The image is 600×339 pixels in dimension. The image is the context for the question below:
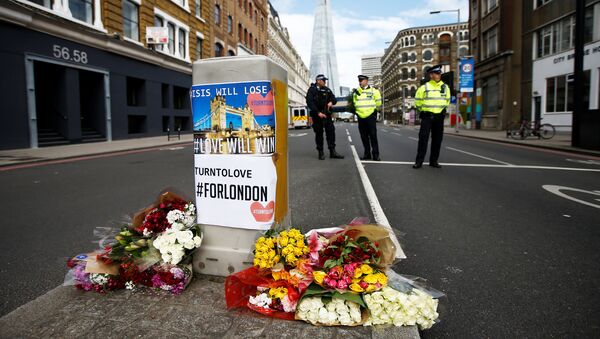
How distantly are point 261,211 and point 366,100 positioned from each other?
7649mm

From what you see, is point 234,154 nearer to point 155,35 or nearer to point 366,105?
point 366,105

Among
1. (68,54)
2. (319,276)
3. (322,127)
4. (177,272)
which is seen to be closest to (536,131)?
(322,127)

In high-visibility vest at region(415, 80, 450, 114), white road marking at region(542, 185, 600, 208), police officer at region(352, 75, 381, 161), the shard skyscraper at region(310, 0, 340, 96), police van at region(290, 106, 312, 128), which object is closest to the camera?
white road marking at region(542, 185, 600, 208)

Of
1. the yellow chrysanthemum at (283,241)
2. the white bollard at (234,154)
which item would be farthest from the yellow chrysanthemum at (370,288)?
the white bollard at (234,154)

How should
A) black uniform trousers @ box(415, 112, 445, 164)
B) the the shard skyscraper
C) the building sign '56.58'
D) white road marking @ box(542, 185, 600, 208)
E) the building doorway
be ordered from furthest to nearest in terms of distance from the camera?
1. the the shard skyscraper
2. the building doorway
3. the building sign '56.58'
4. black uniform trousers @ box(415, 112, 445, 164)
5. white road marking @ box(542, 185, 600, 208)

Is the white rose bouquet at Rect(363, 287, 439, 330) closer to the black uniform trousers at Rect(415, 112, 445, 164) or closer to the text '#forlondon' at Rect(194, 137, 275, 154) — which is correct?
the text '#forlondon' at Rect(194, 137, 275, 154)

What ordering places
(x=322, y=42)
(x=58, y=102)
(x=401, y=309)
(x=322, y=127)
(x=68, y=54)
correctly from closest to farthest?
(x=401, y=309), (x=322, y=127), (x=68, y=54), (x=58, y=102), (x=322, y=42)

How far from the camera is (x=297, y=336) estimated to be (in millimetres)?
2125

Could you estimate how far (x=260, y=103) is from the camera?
270 centimetres

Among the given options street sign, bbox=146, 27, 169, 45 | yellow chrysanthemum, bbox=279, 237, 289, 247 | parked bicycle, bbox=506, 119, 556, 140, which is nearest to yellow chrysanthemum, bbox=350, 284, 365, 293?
yellow chrysanthemum, bbox=279, 237, 289, 247

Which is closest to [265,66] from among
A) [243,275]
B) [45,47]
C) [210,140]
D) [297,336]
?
[210,140]

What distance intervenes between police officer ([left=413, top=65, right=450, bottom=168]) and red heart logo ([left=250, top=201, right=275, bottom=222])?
6780 mm

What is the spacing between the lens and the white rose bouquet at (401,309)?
222 cm

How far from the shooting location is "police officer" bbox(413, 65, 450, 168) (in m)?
8.76
